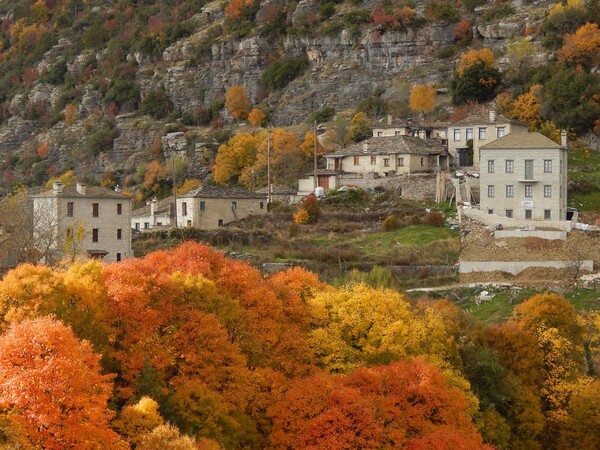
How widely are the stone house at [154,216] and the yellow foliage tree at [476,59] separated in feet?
102

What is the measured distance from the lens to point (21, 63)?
184 meters

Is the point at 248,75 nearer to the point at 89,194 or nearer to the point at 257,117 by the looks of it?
the point at 257,117

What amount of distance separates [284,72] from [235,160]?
2772 cm

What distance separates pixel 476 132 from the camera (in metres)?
96.4

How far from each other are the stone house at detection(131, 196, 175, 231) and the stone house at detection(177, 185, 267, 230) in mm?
3725

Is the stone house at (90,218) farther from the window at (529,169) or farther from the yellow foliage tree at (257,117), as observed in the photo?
the yellow foliage tree at (257,117)

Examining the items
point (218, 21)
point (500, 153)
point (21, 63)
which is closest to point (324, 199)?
point (500, 153)

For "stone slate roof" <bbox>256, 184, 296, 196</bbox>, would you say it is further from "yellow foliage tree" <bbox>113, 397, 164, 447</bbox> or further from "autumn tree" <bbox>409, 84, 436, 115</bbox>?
"yellow foliage tree" <bbox>113, 397, 164, 447</bbox>

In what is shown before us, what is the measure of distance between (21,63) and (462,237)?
122048 millimetres

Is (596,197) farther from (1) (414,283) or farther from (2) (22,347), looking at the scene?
(2) (22,347)

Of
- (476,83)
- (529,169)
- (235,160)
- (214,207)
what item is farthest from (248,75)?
(529,169)

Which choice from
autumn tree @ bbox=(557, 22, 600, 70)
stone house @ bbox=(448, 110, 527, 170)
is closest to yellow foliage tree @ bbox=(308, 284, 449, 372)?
stone house @ bbox=(448, 110, 527, 170)


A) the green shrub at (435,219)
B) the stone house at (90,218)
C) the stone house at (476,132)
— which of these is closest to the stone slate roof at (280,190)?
the stone house at (476,132)

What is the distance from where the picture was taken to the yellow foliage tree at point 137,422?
40.2m
